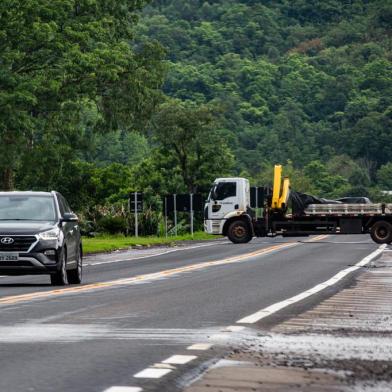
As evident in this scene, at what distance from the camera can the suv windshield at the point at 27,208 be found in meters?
25.2

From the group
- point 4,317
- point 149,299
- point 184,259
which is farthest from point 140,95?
point 4,317

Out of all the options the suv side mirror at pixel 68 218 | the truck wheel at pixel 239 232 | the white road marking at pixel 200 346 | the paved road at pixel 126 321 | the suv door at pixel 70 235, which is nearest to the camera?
the paved road at pixel 126 321

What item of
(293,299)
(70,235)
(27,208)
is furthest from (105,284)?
(293,299)

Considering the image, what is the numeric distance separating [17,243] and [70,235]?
1.69 m

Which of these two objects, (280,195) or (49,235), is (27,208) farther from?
(280,195)

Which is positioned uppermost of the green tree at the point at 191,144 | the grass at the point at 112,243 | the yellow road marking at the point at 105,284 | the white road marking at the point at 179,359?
the green tree at the point at 191,144

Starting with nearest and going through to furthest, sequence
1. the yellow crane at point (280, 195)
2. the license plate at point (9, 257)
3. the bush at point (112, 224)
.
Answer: the license plate at point (9, 257) → the yellow crane at point (280, 195) → the bush at point (112, 224)

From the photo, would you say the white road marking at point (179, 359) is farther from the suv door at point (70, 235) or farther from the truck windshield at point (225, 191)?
the truck windshield at point (225, 191)

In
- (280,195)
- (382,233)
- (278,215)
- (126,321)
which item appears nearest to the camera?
(126,321)

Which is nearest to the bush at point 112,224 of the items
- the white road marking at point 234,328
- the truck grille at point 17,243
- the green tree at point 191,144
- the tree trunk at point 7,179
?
the tree trunk at point 7,179

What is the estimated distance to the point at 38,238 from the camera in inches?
955

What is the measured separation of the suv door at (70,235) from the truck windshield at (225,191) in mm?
33827

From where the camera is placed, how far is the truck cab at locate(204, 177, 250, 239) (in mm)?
60531

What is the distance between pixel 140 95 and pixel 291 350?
47.8m
